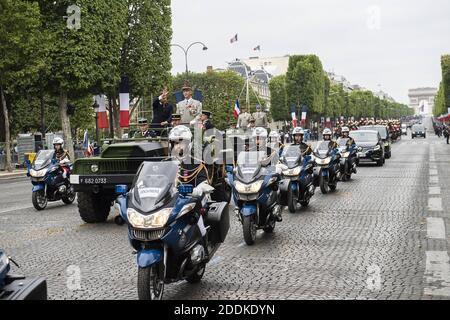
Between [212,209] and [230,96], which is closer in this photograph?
[212,209]

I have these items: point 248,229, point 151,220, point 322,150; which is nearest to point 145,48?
point 322,150

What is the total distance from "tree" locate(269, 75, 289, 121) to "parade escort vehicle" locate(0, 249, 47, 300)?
3675 inches

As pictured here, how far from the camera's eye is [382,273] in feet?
24.0

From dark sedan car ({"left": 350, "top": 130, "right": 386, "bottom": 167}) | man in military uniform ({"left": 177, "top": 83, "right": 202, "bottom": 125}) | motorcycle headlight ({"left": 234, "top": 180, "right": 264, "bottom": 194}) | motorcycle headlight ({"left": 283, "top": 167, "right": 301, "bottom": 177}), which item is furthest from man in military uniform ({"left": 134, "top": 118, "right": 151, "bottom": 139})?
dark sedan car ({"left": 350, "top": 130, "right": 386, "bottom": 167})

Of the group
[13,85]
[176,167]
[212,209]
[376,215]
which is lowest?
[376,215]

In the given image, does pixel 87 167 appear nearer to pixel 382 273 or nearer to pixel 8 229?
pixel 8 229

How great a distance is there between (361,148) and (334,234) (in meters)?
17.4

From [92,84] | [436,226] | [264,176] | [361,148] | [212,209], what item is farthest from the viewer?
[92,84]

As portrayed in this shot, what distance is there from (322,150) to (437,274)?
376 inches

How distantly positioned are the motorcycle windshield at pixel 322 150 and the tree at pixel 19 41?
1809 centimetres

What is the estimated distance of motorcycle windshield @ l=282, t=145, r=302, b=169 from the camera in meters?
12.9

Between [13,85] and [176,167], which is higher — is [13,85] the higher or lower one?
the higher one

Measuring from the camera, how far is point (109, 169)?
11625mm

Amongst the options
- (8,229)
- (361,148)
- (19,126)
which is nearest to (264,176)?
(8,229)
